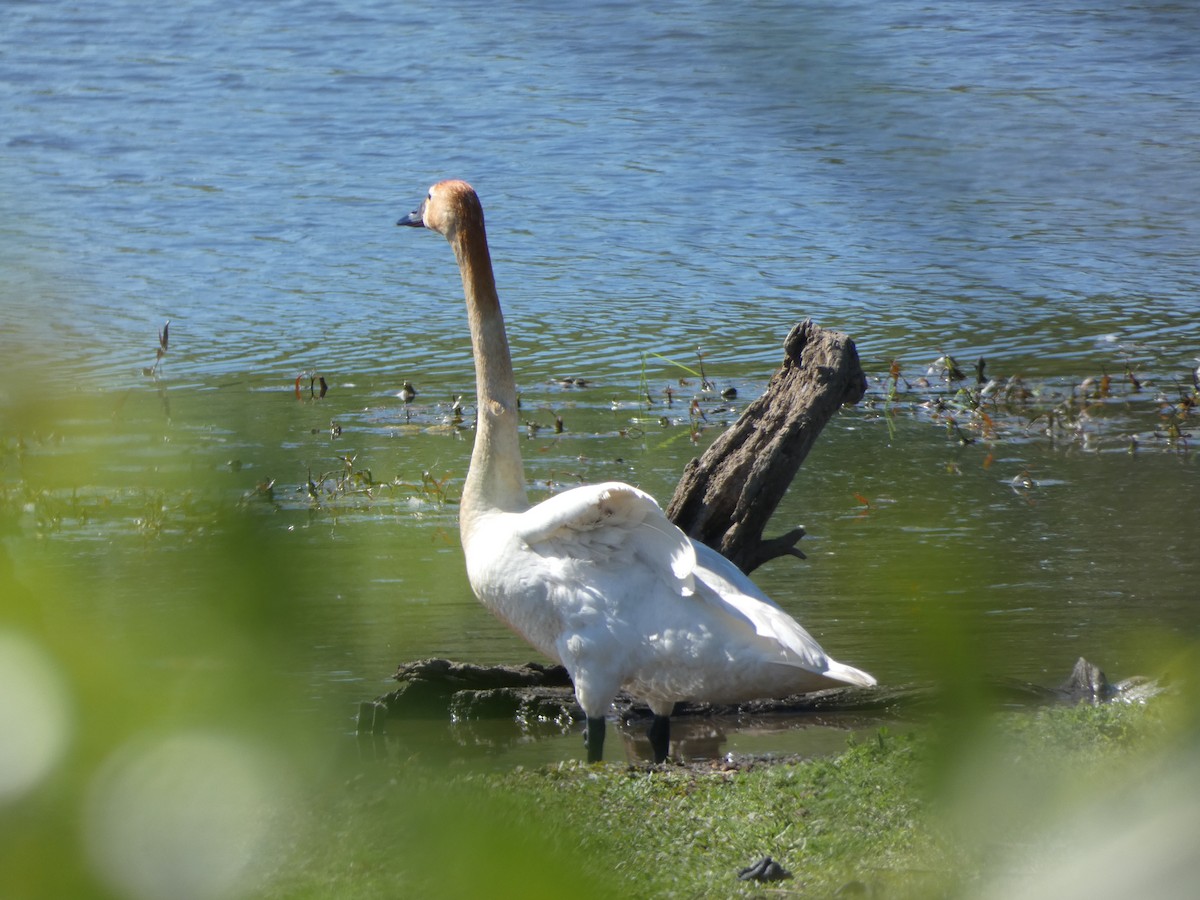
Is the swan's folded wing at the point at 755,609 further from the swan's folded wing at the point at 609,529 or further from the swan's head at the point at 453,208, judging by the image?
the swan's head at the point at 453,208

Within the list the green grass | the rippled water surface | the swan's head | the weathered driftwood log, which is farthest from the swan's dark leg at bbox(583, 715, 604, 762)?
the green grass

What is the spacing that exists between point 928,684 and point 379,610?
262 mm

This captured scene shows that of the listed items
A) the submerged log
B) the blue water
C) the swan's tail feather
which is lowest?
the submerged log

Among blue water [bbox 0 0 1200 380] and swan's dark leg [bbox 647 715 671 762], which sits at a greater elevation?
blue water [bbox 0 0 1200 380]

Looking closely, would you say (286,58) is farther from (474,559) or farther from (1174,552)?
(1174,552)

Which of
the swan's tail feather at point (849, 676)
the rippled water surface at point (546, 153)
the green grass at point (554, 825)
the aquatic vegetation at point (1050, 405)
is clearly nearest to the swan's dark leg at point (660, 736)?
the swan's tail feather at point (849, 676)

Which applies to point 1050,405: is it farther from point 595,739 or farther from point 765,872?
point 765,872

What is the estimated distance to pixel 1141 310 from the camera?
11.1 meters

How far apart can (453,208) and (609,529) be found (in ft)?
5.19

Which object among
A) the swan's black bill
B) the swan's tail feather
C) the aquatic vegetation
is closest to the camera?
the swan's tail feather

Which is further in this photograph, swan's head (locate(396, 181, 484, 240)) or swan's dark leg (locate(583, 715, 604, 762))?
swan's head (locate(396, 181, 484, 240))

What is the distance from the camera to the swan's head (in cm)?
529

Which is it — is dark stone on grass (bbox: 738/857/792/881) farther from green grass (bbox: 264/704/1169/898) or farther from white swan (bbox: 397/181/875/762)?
green grass (bbox: 264/704/1169/898)

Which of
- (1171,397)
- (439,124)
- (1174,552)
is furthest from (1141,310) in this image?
(439,124)
